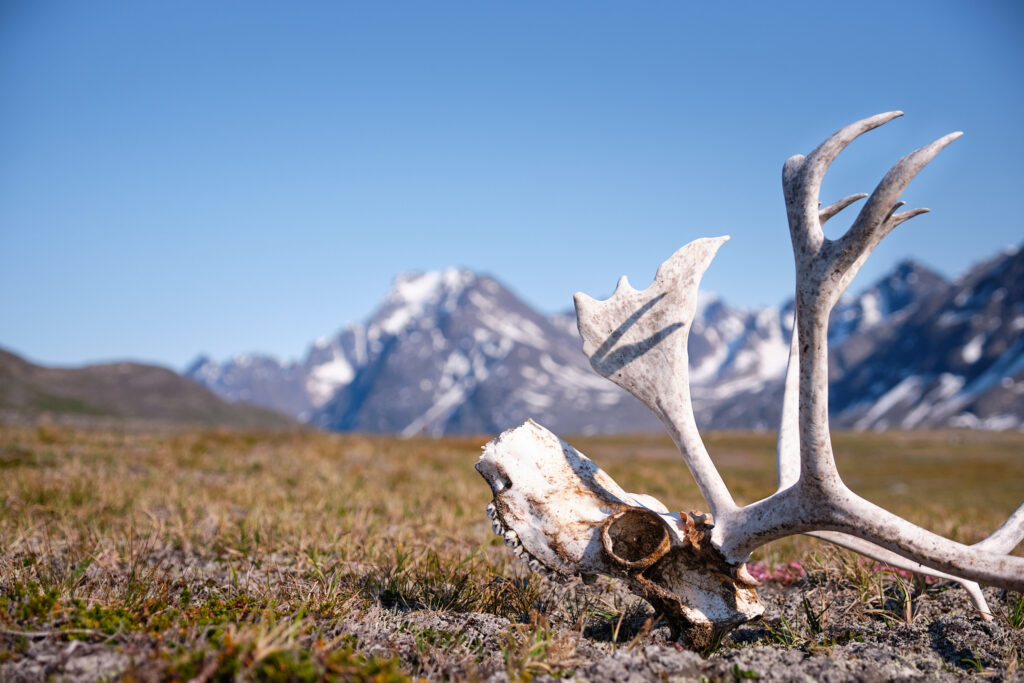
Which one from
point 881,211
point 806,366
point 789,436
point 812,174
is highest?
point 812,174

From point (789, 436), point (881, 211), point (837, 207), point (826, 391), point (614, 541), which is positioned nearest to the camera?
point (881, 211)

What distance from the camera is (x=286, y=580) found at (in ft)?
16.5

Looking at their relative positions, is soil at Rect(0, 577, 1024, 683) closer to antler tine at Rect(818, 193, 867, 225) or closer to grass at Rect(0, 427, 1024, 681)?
grass at Rect(0, 427, 1024, 681)

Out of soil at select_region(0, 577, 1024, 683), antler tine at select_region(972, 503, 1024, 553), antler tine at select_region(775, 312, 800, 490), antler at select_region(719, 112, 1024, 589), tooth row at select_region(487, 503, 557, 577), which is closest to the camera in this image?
soil at select_region(0, 577, 1024, 683)

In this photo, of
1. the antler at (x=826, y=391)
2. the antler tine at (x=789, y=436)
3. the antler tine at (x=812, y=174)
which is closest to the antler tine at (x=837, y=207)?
the antler at (x=826, y=391)

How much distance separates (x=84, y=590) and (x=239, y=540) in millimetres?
2130

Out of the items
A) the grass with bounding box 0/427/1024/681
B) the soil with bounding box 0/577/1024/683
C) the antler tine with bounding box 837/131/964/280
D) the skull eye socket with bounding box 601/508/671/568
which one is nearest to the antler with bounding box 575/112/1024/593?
the antler tine with bounding box 837/131/964/280

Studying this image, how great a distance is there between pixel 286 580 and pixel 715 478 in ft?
11.1

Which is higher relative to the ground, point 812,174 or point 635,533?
point 812,174

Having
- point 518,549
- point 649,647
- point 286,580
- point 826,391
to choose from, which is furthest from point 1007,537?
point 286,580

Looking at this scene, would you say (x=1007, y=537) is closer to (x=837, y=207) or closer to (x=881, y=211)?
(x=881, y=211)

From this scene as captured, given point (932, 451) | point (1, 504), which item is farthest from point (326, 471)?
point (932, 451)

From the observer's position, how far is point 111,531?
6.26 meters

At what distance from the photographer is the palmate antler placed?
3.34m
